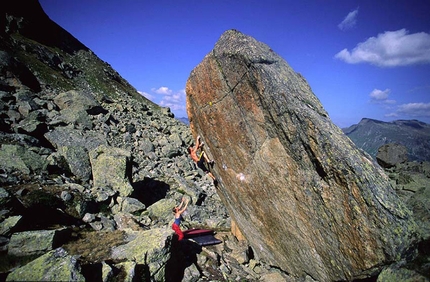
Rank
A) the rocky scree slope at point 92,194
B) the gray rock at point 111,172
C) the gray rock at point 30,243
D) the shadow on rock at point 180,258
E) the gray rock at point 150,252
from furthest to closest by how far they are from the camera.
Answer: the gray rock at point 111,172 < the shadow on rock at point 180,258 < the gray rock at point 150,252 < the rocky scree slope at point 92,194 < the gray rock at point 30,243

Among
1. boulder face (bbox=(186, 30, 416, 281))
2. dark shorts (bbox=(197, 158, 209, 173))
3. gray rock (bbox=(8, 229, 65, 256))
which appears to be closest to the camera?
boulder face (bbox=(186, 30, 416, 281))

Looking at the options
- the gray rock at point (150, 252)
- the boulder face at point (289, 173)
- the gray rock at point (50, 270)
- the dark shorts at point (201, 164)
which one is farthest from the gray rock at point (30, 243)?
the dark shorts at point (201, 164)

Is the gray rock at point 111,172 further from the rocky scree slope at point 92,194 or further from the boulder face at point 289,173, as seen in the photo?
the boulder face at point 289,173

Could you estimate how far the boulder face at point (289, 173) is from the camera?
7008 mm

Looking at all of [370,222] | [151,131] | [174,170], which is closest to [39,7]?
[151,131]

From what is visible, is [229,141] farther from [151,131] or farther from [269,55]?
[151,131]

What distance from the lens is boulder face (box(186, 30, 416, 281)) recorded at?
701cm

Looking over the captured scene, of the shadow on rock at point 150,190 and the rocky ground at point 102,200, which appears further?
the shadow on rock at point 150,190

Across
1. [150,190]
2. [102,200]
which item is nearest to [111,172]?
[102,200]

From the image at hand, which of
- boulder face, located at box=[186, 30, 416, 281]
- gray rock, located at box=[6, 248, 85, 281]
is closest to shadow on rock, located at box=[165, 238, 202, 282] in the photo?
boulder face, located at box=[186, 30, 416, 281]

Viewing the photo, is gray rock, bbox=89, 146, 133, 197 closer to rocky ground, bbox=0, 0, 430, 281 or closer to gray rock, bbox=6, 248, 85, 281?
rocky ground, bbox=0, 0, 430, 281

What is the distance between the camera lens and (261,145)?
32.5 feet

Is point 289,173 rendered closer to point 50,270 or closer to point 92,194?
point 50,270

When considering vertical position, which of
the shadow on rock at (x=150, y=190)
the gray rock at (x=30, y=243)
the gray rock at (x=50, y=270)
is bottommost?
the gray rock at (x=50, y=270)
